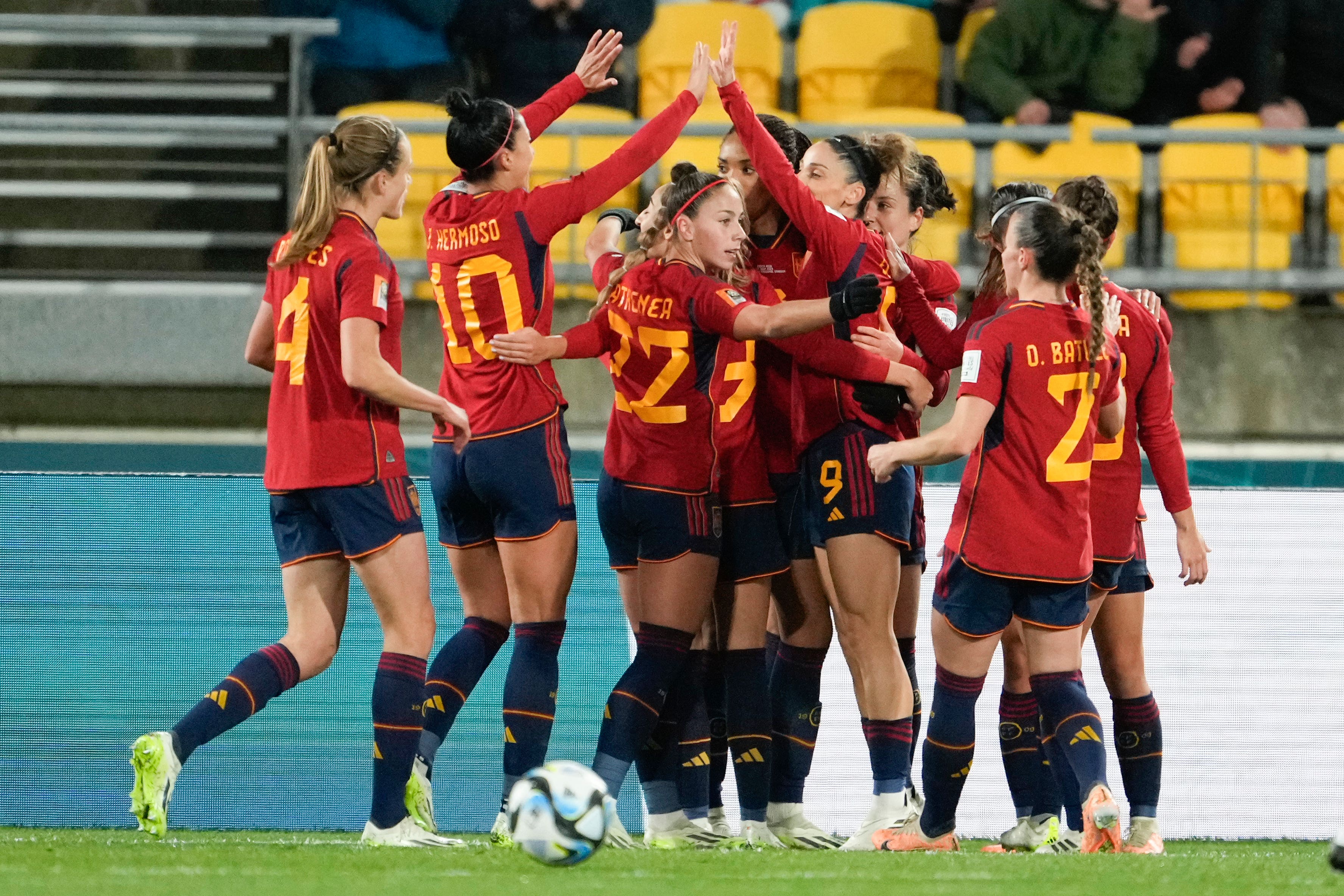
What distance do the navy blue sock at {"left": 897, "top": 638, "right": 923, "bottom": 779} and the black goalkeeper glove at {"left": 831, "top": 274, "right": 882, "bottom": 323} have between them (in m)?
0.98

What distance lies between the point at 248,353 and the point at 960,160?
5.03m

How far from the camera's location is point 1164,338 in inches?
175

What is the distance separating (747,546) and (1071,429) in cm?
90

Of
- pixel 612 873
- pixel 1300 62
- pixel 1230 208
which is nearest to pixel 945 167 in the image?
pixel 1230 208

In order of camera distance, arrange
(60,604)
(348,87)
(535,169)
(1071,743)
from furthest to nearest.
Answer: (348,87)
(535,169)
(60,604)
(1071,743)

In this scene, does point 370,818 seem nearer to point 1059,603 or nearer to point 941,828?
point 941,828

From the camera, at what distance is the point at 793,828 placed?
452cm

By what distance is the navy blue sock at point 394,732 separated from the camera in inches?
159

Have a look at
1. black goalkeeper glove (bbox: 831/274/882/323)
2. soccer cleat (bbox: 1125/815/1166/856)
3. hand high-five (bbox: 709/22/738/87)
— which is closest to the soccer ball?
black goalkeeper glove (bbox: 831/274/882/323)

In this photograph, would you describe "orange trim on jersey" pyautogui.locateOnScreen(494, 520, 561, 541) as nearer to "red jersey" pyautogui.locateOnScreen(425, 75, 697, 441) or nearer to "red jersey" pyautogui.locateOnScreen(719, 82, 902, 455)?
"red jersey" pyautogui.locateOnScreen(425, 75, 697, 441)

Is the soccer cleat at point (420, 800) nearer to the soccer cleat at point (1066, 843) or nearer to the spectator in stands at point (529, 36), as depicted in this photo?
the soccer cleat at point (1066, 843)

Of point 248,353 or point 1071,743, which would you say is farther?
point 248,353

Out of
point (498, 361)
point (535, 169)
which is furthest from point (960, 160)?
point (498, 361)

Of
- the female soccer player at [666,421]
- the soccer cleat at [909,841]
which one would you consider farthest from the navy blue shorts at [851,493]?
the soccer cleat at [909,841]
